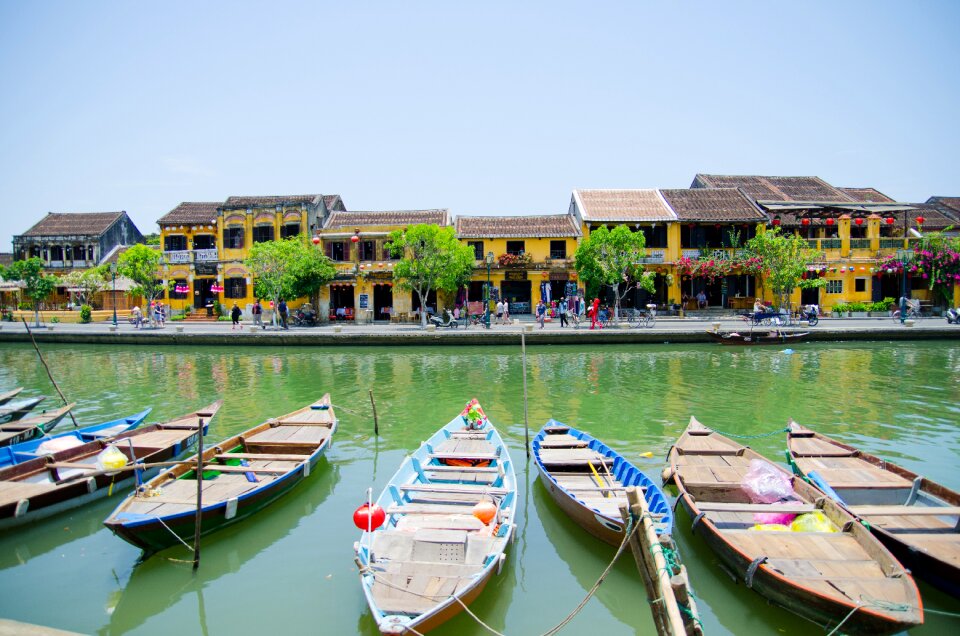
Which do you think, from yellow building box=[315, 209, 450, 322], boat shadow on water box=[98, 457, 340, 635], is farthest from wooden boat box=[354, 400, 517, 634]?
yellow building box=[315, 209, 450, 322]

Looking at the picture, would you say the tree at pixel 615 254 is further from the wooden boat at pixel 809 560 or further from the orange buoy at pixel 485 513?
the orange buoy at pixel 485 513

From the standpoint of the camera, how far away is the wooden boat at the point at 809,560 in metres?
4.44

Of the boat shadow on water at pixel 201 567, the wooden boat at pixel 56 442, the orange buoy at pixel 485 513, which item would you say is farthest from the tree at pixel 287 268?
the orange buoy at pixel 485 513

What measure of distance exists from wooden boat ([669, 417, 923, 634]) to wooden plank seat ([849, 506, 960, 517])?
45 centimetres

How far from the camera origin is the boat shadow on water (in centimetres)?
561

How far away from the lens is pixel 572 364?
67.2 feet

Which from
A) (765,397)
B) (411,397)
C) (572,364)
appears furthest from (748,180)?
(411,397)

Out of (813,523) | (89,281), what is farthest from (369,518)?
(89,281)

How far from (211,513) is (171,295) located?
33781mm

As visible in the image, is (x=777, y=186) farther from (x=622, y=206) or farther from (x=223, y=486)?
(x=223, y=486)

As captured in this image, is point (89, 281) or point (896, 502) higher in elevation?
point (89, 281)

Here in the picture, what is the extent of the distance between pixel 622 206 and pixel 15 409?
30.2 meters

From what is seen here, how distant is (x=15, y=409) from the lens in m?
12.5

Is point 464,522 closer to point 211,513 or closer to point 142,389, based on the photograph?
point 211,513
